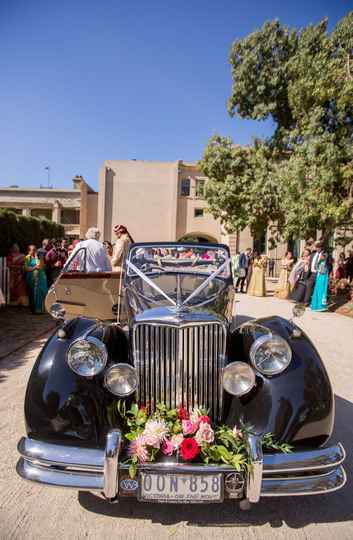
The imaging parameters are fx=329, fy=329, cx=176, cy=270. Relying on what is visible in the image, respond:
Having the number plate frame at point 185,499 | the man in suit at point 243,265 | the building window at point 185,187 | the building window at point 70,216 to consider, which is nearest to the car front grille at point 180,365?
the number plate frame at point 185,499

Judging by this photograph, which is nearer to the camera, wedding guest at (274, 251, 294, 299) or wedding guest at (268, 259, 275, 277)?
wedding guest at (274, 251, 294, 299)

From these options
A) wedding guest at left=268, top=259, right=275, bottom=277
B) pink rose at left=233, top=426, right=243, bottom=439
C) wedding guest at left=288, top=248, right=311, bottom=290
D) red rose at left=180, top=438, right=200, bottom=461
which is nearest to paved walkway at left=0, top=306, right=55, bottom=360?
red rose at left=180, top=438, right=200, bottom=461

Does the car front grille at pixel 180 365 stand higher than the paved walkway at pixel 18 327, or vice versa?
the car front grille at pixel 180 365

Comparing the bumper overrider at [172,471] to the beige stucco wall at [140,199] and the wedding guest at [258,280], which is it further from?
the beige stucco wall at [140,199]

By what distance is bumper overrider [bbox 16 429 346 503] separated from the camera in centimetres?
170

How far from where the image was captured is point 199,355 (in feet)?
6.94

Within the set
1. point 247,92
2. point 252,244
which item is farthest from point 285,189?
point 252,244

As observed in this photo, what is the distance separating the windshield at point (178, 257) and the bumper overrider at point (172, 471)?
6.78ft

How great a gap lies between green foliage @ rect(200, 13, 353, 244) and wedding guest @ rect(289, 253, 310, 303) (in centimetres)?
140

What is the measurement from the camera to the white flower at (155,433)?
1.79 meters

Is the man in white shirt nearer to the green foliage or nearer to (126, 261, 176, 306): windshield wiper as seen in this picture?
(126, 261, 176, 306): windshield wiper

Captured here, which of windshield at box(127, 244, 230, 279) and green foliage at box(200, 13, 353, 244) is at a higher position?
green foliage at box(200, 13, 353, 244)

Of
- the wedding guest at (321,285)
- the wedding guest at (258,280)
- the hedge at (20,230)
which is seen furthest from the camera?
the wedding guest at (258,280)

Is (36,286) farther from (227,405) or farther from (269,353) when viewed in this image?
(269,353)
